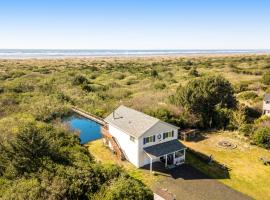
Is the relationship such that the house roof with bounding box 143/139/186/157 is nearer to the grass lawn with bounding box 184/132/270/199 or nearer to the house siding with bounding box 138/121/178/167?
the house siding with bounding box 138/121/178/167

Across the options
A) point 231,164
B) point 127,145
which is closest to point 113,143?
point 127,145

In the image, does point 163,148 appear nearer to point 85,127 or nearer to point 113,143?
point 113,143

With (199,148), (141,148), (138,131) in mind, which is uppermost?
(138,131)

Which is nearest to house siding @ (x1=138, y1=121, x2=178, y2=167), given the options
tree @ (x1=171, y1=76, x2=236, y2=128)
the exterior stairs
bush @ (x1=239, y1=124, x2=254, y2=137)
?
the exterior stairs

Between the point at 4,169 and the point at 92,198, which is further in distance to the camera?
the point at 4,169

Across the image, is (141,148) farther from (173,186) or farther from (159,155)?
(173,186)

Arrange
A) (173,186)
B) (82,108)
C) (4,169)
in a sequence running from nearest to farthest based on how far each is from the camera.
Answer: (4,169) < (173,186) < (82,108)

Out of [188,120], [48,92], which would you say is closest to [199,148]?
[188,120]
